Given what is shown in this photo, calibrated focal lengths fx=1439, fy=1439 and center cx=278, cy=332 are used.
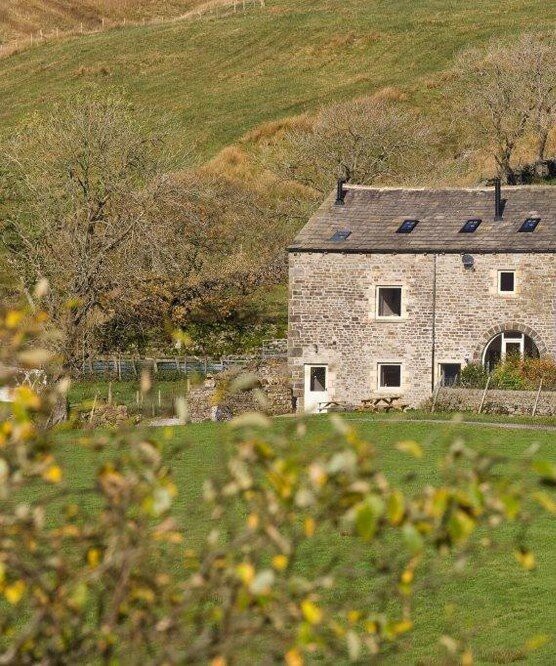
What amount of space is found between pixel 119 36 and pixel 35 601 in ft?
413

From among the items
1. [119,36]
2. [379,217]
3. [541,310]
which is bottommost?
[541,310]

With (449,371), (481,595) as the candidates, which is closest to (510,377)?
(449,371)

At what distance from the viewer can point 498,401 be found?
42031 mm

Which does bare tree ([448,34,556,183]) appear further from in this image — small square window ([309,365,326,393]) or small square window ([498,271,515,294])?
small square window ([309,365,326,393])

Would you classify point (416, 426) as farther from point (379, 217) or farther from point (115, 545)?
point (115, 545)

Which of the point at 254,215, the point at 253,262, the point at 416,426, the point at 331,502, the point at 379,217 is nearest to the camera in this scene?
the point at 331,502

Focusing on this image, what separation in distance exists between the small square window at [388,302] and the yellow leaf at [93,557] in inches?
1605

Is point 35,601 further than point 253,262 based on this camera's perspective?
No

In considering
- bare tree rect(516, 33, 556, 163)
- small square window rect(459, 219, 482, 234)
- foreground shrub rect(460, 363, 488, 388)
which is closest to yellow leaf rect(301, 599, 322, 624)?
foreground shrub rect(460, 363, 488, 388)

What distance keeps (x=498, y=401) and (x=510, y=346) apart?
465 centimetres

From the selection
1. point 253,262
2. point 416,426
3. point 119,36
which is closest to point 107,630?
point 416,426

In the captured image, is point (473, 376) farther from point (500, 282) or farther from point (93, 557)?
point (93, 557)

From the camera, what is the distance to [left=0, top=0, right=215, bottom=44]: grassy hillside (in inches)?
5522

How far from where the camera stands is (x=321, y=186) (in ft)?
249
